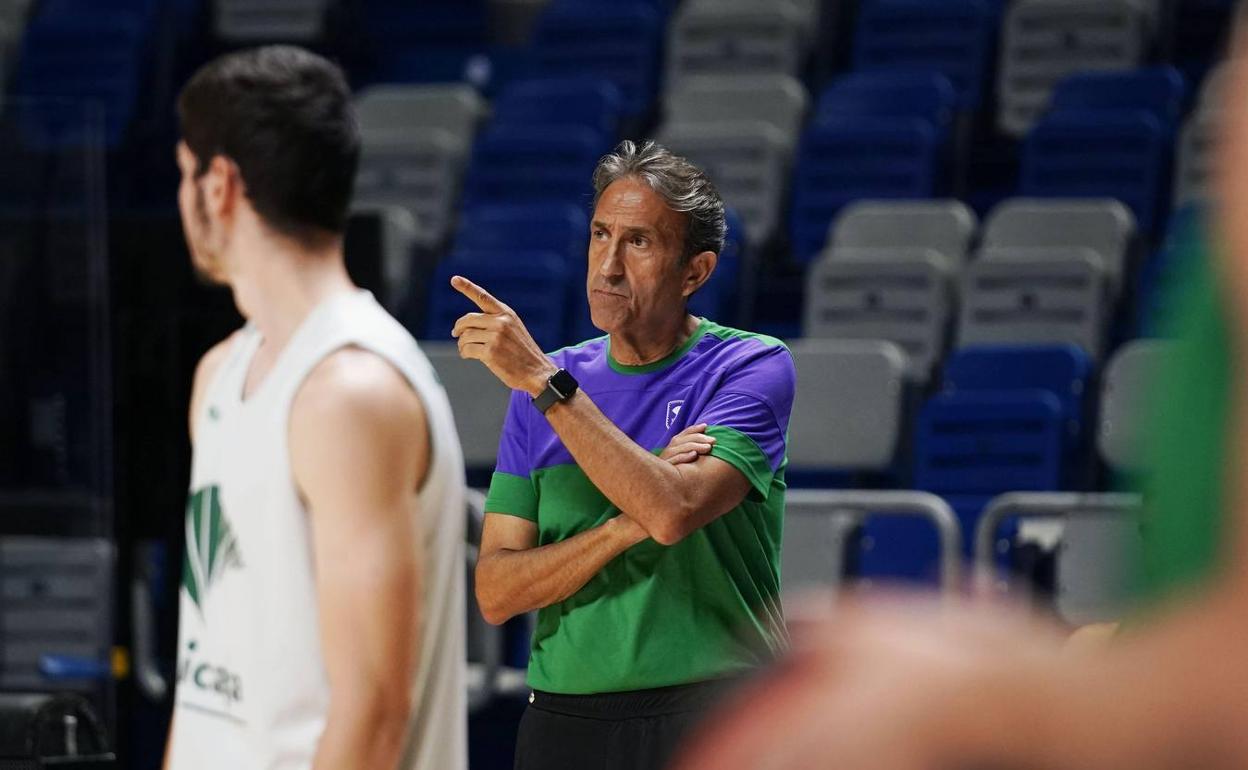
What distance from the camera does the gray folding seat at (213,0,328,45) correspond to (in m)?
10.6

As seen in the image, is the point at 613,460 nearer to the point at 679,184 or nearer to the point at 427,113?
the point at 679,184

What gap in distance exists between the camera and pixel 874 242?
7699 millimetres

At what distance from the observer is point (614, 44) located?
9.89 metres

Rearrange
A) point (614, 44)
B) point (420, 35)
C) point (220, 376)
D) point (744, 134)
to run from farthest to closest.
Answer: point (420, 35), point (614, 44), point (744, 134), point (220, 376)

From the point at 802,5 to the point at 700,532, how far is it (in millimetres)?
7474

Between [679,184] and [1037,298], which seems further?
[1037,298]

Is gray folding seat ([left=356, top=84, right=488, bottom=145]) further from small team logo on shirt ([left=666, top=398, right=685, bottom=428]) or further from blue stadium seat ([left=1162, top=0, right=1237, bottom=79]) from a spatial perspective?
small team logo on shirt ([left=666, top=398, right=685, bottom=428])

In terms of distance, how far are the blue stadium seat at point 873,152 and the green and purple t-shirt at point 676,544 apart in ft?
18.8

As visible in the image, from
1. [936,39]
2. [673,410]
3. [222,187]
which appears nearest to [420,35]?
[936,39]

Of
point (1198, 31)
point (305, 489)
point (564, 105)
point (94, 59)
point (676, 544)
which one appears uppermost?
point (1198, 31)

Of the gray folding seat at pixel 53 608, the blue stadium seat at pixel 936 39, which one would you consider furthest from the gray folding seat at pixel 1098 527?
the blue stadium seat at pixel 936 39

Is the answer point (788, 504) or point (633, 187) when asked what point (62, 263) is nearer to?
point (788, 504)

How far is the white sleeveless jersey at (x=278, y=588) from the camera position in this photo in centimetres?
185

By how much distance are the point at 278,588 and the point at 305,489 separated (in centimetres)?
11
